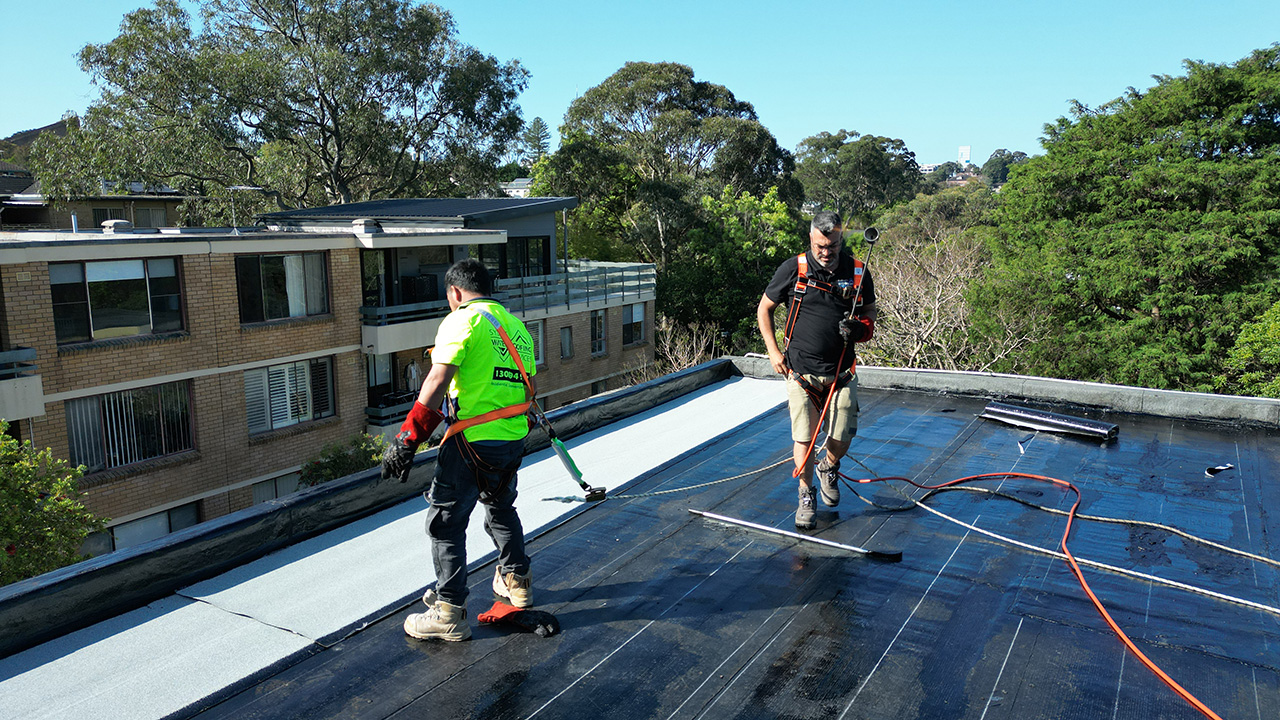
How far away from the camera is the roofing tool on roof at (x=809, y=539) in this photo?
4219mm

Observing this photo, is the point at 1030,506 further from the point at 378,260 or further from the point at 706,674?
the point at 378,260

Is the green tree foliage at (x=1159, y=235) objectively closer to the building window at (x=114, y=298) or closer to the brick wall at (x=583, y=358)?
the brick wall at (x=583, y=358)

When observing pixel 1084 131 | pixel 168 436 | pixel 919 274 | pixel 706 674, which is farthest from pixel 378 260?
pixel 1084 131

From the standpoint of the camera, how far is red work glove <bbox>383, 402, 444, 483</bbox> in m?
3.26

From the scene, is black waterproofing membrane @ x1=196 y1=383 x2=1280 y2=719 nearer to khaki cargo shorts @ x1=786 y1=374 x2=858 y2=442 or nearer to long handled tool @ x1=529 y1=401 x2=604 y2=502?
long handled tool @ x1=529 y1=401 x2=604 y2=502

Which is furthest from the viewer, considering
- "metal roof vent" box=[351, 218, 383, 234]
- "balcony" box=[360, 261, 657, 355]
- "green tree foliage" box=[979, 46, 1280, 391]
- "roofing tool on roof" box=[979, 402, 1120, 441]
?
"green tree foliage" box=[979, 46, 1280, 391]

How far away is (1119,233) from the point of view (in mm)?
20656

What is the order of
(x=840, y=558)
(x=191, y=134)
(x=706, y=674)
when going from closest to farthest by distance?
(x=706, y=674) → (x=840, y=558) → (x=191, y=134)

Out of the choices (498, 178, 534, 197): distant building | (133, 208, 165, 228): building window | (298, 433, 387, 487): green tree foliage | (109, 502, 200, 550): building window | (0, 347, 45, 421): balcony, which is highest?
(498, 178, 534, 197): distant building

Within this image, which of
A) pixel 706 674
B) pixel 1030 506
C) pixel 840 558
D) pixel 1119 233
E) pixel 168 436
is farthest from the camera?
pixel 1119 233

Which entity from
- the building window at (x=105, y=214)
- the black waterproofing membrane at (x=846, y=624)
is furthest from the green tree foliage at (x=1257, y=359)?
the building window at (x=105, y=214)

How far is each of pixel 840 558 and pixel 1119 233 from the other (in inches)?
794

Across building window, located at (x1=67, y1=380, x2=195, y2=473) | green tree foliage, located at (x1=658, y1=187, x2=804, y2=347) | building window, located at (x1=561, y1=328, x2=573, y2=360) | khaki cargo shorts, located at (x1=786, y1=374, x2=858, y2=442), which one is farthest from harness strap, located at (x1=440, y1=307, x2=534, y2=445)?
green tree foliage, located at (x1=658, y1=187, x2=804, y2=347)

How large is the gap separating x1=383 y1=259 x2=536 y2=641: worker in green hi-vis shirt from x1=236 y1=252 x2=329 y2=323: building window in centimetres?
1352
